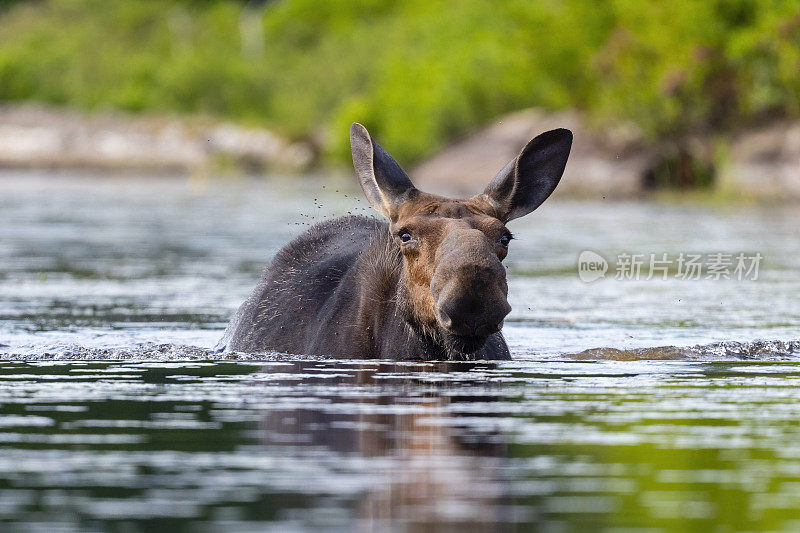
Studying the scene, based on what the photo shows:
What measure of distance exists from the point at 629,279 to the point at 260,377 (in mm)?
10846

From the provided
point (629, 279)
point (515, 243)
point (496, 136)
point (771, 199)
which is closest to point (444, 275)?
point (629, 279)

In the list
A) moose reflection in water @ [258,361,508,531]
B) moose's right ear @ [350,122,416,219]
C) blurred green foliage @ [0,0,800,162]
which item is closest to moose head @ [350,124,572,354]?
moose's right ear @ [350,122,416,219]

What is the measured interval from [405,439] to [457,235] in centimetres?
189

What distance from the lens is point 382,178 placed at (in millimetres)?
10391

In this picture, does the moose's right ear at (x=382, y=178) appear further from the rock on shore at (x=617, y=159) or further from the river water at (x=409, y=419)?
the rock on shore at (x=617, y=159)

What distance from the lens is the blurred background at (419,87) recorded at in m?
44.3

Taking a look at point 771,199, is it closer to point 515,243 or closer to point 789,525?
point 515,243

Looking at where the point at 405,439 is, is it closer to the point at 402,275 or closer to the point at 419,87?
the point at 402,275

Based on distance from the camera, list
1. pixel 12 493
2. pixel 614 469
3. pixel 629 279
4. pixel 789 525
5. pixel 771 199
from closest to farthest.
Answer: pixel 789 525 → pixel 12 493 → pixel 614 469 → pixel 629 279 → pixel 771 199

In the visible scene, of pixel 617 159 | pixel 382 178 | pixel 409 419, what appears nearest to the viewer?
pixel 409 419

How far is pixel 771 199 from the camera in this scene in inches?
1523

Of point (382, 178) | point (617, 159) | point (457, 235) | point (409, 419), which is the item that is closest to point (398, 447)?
point (409, 419)

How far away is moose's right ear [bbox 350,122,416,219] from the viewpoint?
10.4m

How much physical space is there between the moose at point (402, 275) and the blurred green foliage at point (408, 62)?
31.2 metres
